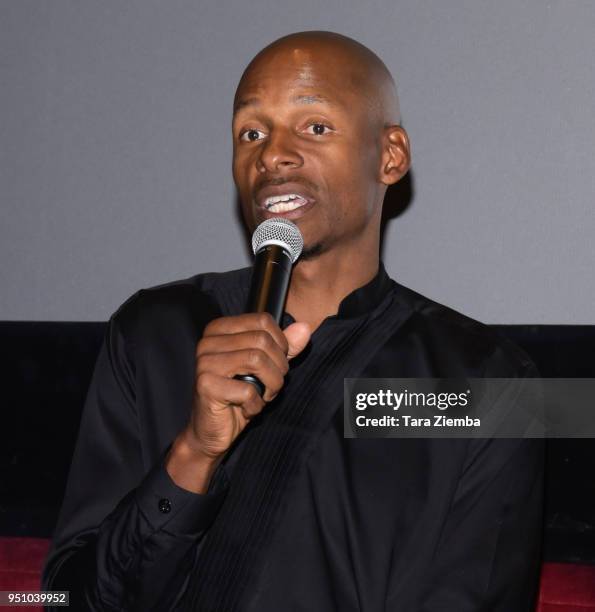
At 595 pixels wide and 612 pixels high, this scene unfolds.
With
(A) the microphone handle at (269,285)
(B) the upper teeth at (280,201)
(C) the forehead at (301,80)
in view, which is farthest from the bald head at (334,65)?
(A) the microphone handle at (269,285)

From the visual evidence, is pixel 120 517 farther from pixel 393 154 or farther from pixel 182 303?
pixel 393 154

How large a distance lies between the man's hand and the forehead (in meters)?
0.50

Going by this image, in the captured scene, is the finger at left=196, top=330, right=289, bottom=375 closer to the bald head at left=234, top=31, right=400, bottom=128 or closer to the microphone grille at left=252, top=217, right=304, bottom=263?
the microphone grille at left=252, top=217, right=304, bottom=263

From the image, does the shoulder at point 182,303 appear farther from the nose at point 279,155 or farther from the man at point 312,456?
the nose at point 279,155

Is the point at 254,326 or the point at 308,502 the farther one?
the point at 308,502

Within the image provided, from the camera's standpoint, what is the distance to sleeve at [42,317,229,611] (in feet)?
4.27

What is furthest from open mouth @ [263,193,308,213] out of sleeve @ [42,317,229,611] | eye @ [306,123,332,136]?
sleeve @ [42,317,229,611]

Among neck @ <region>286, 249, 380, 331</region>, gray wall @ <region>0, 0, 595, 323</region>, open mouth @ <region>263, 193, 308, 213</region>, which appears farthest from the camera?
gray wall @ <region>0, 0, 595, 323</region>

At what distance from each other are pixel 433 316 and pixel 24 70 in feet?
3.95

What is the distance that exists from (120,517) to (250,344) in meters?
0.40

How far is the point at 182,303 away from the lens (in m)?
1.71

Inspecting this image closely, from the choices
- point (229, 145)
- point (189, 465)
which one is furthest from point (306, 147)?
point (229, 145)

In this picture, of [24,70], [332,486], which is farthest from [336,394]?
[24,70]

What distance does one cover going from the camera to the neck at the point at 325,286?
162 cm
